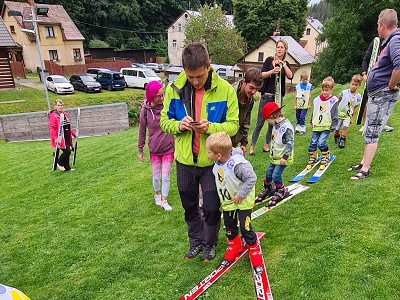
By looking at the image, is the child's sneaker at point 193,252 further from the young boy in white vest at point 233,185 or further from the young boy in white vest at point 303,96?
the young boy in white vest at point 303,96

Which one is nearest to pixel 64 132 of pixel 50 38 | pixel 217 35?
pixel 217 35

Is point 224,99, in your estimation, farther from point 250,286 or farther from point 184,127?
point 250,286

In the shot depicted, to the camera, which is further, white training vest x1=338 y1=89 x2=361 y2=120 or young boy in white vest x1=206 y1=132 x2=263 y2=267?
white training vest x1=338 y1=89 x2=361 y2=120

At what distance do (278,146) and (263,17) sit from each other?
48.7 metres

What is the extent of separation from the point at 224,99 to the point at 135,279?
90.7 inches

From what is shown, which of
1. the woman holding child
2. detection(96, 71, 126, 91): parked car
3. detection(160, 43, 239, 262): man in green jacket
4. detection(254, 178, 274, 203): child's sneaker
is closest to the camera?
detection(160, 43, 239, 262): man in green jacket

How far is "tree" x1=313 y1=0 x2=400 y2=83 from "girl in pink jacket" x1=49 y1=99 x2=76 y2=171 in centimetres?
2456

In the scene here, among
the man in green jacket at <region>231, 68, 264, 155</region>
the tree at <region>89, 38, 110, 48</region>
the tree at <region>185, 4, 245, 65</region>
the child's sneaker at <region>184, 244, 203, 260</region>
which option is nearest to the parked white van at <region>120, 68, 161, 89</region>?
the tree at <region>185, 4, 245, 65</region>

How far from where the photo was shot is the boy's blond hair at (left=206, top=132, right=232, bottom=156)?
2980 mm

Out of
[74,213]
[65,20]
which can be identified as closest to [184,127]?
[74,213]

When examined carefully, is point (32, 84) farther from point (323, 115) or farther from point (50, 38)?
point (323, 115)

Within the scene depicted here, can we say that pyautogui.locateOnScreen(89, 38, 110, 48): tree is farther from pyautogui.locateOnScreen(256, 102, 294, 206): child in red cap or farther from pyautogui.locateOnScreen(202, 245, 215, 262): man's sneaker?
pyautogui.locateOnScreen(202, 245, 215, 262): man's sneaker

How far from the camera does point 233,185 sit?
125 inches

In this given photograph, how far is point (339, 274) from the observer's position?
3.12 m
